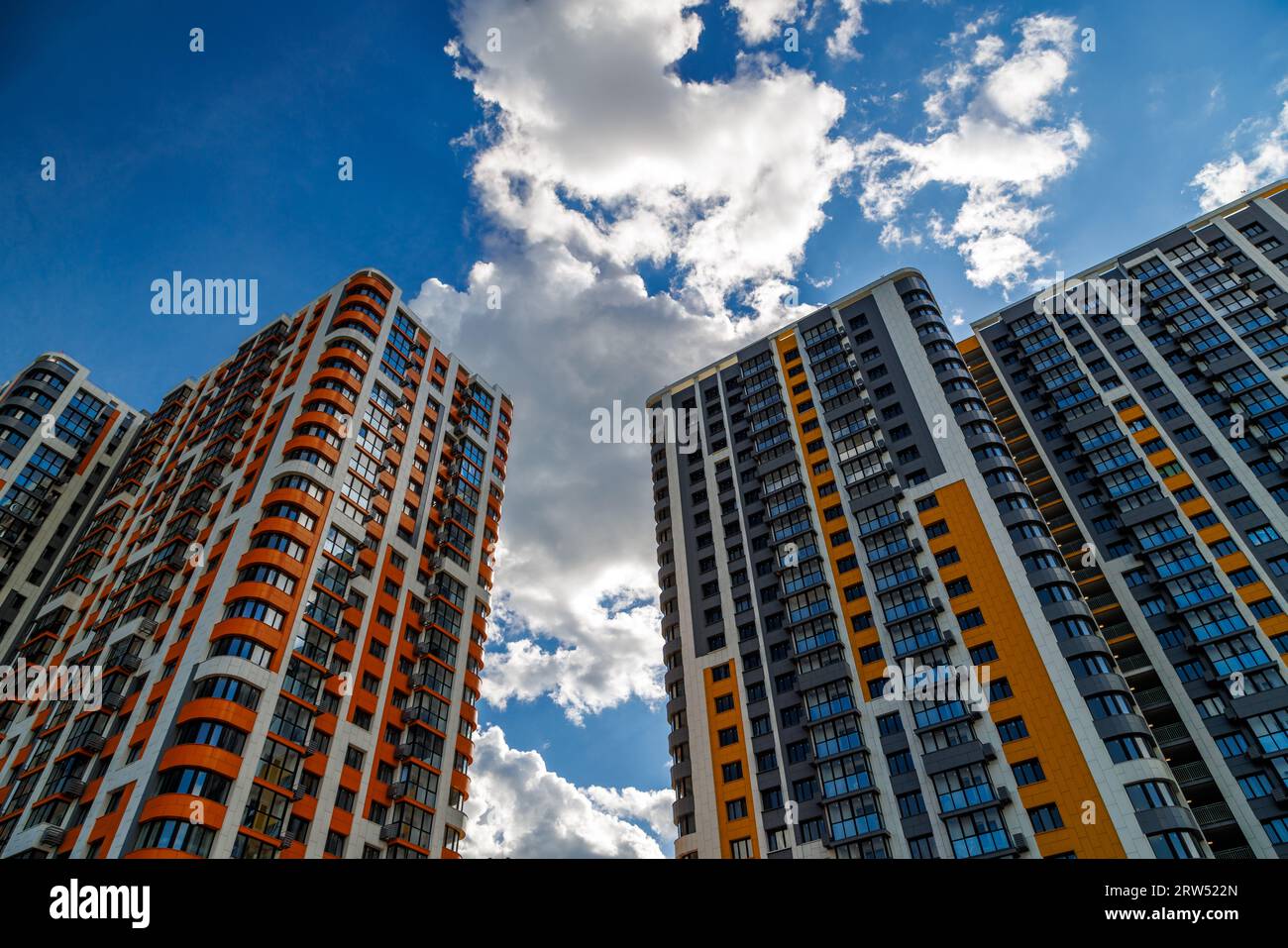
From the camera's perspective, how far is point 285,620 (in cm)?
5728

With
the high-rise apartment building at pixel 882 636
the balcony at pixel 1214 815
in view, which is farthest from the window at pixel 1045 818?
the balcony at pixel 1214 815

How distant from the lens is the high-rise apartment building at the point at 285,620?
49875mm

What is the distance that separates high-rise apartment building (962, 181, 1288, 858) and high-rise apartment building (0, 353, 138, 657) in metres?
105

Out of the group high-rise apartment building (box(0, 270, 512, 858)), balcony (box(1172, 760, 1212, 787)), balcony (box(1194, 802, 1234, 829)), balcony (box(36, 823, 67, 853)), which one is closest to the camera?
balcony (box(36, 823, 67, 853))

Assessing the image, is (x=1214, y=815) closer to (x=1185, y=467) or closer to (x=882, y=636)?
(x=882, y=636)

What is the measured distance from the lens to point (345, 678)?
59781mm

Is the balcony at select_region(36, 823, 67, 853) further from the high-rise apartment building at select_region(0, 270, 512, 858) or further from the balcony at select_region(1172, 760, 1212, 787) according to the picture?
the balcony at select_region(1172, 760, 1212, 787)

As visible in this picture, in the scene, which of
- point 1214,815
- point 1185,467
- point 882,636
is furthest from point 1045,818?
point 1185,467

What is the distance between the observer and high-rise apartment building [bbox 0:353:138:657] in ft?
274

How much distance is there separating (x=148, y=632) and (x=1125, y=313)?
101 metres

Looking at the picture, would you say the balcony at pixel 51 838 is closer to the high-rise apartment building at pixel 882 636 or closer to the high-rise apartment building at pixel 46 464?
the high-rise apartment building at pixel 46 464

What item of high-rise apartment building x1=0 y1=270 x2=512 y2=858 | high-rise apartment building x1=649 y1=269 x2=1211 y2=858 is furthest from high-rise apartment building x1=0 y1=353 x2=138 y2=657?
high-rise apartment building x1=649 y1=269 x2=1211 y2=858
